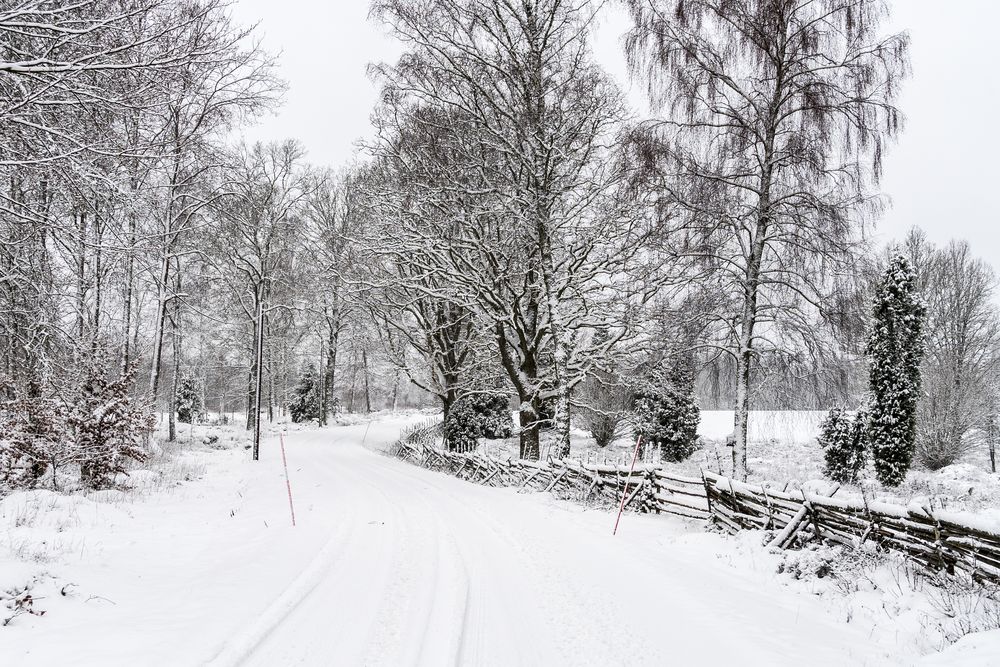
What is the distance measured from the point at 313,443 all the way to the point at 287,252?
9920 millimetres

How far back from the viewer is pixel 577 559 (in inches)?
271

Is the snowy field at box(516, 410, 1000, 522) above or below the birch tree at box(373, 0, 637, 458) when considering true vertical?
below

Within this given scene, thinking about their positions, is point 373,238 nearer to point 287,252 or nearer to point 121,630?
point 121,630

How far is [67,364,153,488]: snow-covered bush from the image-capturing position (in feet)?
33.2

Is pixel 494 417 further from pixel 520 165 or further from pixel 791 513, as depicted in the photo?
pixel 791 513

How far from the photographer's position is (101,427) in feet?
34.0

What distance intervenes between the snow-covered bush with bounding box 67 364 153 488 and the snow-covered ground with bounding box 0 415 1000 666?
3.18ft

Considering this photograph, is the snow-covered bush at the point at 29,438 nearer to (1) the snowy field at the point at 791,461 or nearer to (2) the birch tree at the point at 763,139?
(1) the snowy field at the point at 791,461

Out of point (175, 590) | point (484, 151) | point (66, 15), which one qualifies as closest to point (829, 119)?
point (484, 151)

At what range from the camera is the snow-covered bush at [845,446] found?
20.8 m

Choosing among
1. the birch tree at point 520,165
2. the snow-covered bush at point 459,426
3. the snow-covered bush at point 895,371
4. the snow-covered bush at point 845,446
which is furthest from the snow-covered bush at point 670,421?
the birch tree at point 520,165

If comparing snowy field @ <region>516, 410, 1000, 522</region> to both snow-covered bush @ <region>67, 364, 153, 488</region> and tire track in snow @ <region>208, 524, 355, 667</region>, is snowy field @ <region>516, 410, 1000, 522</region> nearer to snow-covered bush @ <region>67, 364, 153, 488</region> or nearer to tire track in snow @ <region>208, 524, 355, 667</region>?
tire track in snow @ <region>208, 524, 355, 667</region>

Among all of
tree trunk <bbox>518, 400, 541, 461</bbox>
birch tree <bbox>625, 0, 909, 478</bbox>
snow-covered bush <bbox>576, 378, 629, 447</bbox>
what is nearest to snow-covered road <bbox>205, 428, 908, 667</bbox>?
birch tree <bbox>625, 0, 909, 478</bbox>

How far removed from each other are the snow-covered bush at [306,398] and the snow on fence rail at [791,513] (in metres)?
30.0
